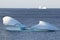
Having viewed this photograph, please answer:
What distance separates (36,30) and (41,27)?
15.3 inches

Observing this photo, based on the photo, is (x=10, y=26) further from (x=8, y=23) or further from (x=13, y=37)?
(x=13, y=37)

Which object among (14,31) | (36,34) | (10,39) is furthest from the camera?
(14,31)

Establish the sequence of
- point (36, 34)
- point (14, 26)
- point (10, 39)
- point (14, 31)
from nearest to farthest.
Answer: point (10, 39)
point (36, 34)
point (14, 31)
point (14, 26)

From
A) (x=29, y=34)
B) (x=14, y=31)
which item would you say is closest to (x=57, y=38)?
(x=29, y=34)

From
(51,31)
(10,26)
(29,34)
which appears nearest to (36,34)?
(29,34)

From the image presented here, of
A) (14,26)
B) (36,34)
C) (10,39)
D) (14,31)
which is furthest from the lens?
(14,26)

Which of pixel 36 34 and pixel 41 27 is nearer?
pixel 36 34

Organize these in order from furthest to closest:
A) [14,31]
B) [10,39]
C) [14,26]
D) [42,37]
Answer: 1. [14,26]
2. [14,31]
3. [42,37]
4. [10,39]

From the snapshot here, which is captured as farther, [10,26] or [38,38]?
[10,26]

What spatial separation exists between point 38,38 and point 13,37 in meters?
0.38

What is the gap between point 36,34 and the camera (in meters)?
4.14

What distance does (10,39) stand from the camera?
12.0 feet

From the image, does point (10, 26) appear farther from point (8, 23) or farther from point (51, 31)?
point (51, 31)

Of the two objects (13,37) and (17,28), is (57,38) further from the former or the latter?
(17,28)
